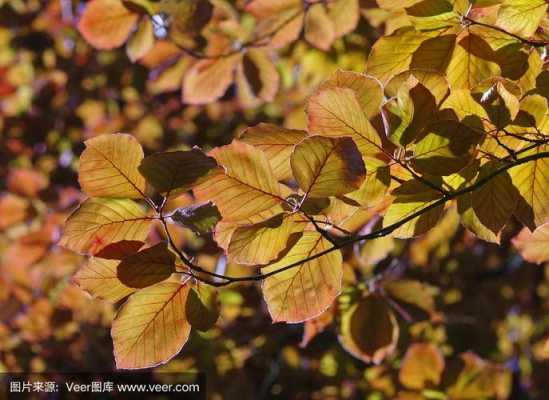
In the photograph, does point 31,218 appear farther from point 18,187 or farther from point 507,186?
point 507,186

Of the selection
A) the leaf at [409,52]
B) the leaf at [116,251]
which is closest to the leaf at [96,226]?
the leaf at [116,251]

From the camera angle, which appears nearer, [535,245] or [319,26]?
[535,245]

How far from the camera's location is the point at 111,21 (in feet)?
3.49

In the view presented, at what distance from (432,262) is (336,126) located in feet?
5.18

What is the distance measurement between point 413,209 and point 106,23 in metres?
0.71

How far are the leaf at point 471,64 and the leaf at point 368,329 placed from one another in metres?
0.49

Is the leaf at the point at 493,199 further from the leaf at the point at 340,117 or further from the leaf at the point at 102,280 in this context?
the leaf at the point at 102,280

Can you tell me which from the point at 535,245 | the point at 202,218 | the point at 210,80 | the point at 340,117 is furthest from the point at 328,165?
the point at 210,80

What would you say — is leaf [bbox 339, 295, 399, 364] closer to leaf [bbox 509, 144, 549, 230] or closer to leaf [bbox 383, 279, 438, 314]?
leaf [bbox 383, 279, 438, 314]

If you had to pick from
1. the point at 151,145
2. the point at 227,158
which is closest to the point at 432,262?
the point at 151,145

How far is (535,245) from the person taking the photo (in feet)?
2.89

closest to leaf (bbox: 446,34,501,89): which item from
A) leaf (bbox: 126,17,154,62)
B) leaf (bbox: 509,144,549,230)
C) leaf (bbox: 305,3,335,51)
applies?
leaf (bbox: 509,144,549,230)

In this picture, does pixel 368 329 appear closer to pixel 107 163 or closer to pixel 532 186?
pixel 532 186

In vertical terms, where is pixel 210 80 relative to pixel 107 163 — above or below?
below
